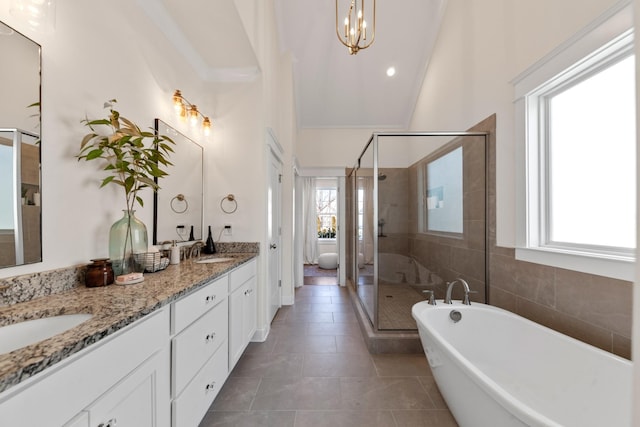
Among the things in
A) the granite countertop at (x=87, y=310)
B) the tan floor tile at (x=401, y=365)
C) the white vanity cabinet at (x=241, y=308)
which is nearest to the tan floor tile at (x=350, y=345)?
the tan floor tile at (x=401, y=365)

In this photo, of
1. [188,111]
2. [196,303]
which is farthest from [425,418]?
[188,111]

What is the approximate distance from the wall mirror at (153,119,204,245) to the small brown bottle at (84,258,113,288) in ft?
2.08

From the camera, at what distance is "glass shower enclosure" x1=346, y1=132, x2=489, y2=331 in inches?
101

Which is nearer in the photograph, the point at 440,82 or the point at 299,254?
the point at 440,82

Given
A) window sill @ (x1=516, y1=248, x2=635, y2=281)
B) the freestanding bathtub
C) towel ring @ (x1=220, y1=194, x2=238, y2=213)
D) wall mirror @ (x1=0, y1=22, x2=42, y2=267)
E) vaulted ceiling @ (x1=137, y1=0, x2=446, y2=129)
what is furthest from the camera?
towel ring @ (x1=220, y1=194, x2=238, y2=213)

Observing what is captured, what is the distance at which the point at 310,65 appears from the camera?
4.00m

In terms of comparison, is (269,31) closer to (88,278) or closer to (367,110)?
(367,110)

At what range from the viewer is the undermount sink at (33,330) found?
0.83 m

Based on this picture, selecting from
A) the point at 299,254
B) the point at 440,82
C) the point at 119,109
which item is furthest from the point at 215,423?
the point at 440,82

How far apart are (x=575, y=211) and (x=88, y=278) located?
2.79 m

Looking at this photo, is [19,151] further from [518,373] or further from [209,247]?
[518,373]

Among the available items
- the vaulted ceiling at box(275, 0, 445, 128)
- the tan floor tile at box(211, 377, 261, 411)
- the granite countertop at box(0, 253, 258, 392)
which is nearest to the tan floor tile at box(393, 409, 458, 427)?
the tan floor tile at box(211, 377, 261, 411)

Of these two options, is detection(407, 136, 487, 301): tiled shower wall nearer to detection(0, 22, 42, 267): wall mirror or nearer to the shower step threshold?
the shower step threshold

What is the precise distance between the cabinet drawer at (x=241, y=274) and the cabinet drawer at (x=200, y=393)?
411mm
